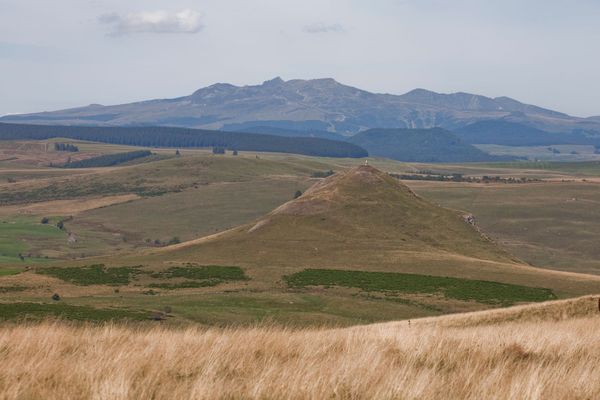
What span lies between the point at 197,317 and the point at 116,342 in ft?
184

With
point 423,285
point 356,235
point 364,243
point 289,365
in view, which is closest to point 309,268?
point 364,243

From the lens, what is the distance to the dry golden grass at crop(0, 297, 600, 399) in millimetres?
9641

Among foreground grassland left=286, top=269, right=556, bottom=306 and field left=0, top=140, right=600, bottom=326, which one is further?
foreground grassland left=286, top=269, right=556, bottom=306

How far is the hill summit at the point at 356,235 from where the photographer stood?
109 m

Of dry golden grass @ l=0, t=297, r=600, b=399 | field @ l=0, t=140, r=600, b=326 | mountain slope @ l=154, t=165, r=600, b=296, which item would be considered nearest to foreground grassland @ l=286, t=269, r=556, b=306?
field @ l=0, t=140, r=600, b=326

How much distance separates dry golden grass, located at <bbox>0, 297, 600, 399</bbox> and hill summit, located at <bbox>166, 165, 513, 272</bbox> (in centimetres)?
8950

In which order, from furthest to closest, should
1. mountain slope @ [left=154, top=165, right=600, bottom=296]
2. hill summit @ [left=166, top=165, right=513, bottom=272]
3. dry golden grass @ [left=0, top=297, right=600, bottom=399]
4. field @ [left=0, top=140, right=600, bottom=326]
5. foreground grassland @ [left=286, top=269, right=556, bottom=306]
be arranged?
hill summit @ [left=166, top=165, right=513, bottom=272] → mountain slope @ [left=154, top=165, right=600, bottom=296] → foreground grassland @ [left=286, top=269, right=556, bottom=306] → field @ [left=0, top=140, right=600, bottom=326] → dry golden grass @ [left=0, top=297, right=600, bottom=399]

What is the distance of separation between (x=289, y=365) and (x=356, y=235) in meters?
111

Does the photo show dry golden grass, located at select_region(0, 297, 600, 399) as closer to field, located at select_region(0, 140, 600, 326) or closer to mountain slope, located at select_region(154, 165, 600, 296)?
field, located at select_region(0, 140, 600, 326)

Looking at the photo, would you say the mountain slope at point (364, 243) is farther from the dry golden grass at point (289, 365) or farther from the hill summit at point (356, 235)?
the dry golden grass at point (289, 365)

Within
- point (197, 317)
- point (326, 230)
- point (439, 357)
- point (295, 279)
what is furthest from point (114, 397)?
point (326, 230)

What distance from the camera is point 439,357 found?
12.5 meters

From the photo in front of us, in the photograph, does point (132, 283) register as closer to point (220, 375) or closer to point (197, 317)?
point (197, 317)

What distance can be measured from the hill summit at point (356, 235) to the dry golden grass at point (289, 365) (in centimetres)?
8950
